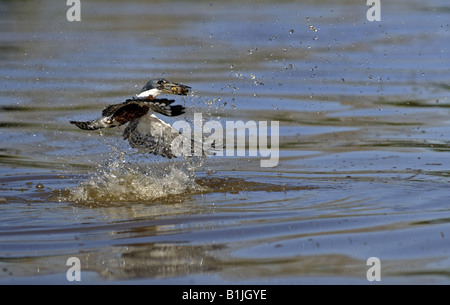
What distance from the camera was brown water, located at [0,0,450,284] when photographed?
554 cm

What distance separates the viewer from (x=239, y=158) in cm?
847

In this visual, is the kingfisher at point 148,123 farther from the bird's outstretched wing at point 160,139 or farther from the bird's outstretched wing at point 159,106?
the bird's outstretched wing at point 159,106

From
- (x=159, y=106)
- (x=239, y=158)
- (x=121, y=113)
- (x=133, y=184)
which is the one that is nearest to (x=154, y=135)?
(x=121, y=113)

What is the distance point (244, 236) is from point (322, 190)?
55.9 inches

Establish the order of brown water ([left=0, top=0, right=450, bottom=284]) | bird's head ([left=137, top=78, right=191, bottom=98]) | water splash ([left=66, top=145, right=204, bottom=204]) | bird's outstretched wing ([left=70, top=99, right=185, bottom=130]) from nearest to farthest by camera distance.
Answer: brown water ([left=0, top=0, right=450, bottom=284]) → bird's outstretched wing ([left=70, top=99, right=185, bottom=130]) → water splash ([left=66, top=145, right=204, bottom=204]) → bird's head ([left=137, top=78, right=191, bottom=98])

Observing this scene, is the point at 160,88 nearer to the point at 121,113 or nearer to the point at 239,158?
the point at 121,113

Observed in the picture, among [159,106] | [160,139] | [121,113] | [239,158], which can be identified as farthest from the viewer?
[239,158]

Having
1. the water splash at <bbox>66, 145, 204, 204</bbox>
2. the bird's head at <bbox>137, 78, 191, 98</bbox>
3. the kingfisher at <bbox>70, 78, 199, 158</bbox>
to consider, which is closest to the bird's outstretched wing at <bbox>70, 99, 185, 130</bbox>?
the kingfisher at <bbox>70, 78, 199, 158</bbox>

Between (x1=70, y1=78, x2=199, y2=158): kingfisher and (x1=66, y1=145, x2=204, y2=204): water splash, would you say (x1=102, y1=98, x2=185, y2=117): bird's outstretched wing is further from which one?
(x1=66, y1=145, x2=204, y2=204): water splash

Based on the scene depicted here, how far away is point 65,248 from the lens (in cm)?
569

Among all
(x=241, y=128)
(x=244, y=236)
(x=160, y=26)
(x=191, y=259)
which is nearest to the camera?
(x=191, y=259)

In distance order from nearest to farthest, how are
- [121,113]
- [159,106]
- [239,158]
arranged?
[159,106]
[121,113]
[239,158]

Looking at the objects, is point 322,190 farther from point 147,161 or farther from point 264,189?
point 147,161

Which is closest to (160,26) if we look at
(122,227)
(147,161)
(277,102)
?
(277,102)
